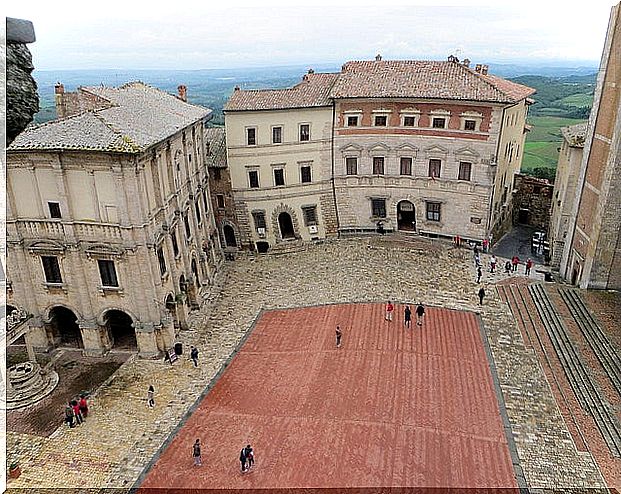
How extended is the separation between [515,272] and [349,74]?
21.8m

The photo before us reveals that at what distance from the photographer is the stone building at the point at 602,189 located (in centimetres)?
3080

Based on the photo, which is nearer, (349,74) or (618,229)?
(618,229)

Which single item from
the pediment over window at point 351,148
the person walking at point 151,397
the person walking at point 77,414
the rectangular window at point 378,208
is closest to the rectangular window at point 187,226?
the person walking at point 151,397

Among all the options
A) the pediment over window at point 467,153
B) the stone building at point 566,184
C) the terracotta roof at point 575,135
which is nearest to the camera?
the terracotta roof at point 575,135

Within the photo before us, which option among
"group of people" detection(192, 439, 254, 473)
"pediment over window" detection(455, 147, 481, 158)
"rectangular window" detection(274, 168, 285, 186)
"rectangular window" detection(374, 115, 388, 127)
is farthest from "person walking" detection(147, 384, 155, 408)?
"pediment over window" detection(455, 147, 481, 158)

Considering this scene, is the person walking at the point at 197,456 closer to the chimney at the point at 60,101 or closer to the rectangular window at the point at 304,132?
the chimney at the point at 60,101

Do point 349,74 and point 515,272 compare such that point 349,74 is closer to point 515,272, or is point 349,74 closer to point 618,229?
point 515,272

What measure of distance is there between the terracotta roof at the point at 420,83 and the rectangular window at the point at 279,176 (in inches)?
307

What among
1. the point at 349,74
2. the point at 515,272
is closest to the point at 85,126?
the point at 349,74

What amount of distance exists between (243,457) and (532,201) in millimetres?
43901

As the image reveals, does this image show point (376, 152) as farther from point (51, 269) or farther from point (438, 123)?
point (51, 269)

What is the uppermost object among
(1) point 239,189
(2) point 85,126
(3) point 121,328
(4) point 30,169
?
(2) point 85,126

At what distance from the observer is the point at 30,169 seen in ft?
85.3

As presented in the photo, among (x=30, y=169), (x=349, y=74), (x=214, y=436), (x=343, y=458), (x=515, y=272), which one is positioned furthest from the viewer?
(x=349, y=74)
